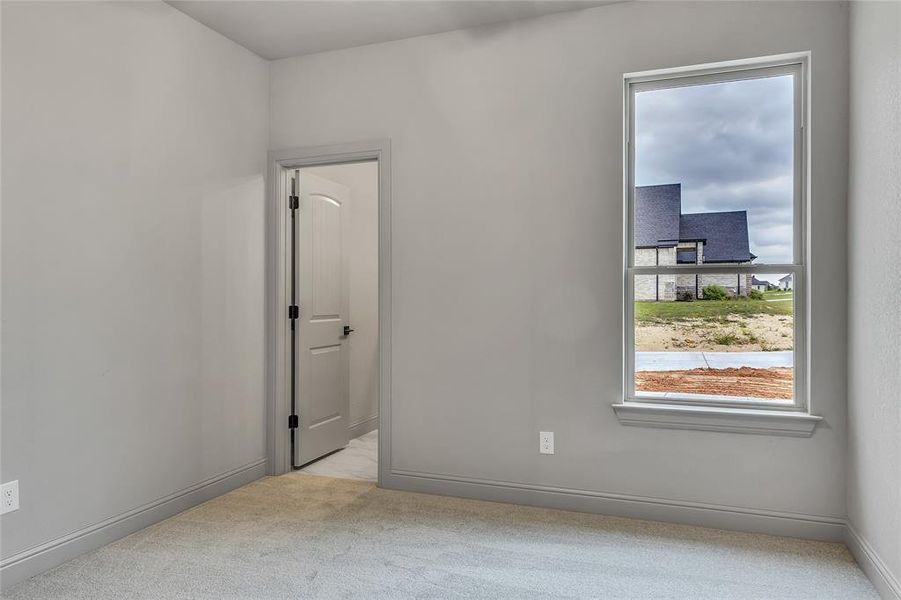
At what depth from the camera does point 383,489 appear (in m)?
3.56

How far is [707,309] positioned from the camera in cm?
308

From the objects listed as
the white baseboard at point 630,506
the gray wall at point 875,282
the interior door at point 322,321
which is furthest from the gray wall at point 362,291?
the gray wall at point 875,282

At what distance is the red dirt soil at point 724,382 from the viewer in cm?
293

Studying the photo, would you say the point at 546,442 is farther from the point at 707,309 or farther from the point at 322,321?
the point at 322,321

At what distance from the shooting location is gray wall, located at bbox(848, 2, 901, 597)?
2.17m

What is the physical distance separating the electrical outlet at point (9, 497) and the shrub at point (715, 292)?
10.4 ft

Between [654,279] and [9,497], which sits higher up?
[654,279]

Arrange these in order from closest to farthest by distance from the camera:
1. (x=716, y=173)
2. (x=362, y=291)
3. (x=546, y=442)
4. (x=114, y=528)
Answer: (x=114, y=528) < (x=716, y=173) < (x=546, y=442) < (x=362, y=291)

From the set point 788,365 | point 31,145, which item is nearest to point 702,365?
point 788,365

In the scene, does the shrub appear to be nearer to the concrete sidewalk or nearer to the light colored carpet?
the concrete sidewalk

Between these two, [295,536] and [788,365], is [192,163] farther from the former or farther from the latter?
[788,365]

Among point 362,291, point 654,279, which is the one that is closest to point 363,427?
point 362,291

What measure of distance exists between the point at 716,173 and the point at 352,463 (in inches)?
115

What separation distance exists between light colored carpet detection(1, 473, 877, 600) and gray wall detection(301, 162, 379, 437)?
5.69ft
